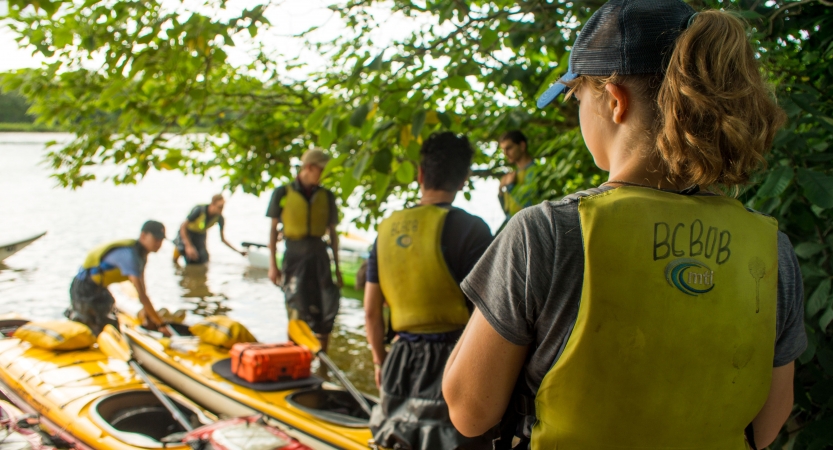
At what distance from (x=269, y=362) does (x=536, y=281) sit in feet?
10.8

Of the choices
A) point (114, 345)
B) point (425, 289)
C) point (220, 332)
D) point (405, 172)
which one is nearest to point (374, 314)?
point (425, 289)

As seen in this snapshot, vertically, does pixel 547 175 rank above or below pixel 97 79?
below

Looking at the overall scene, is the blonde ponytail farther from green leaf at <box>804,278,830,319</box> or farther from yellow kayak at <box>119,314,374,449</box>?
yellow kayak at <box>119,314,374,449</box>

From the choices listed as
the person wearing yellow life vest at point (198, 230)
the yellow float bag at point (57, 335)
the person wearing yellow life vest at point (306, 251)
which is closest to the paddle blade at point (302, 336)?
the person wearing yellow life vest at point (306, 251)

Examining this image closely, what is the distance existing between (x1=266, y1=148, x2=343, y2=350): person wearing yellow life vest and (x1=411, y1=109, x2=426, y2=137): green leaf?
356cm

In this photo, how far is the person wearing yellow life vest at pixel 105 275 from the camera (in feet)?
17.8

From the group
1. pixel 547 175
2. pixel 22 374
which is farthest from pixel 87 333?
pixel 547 175

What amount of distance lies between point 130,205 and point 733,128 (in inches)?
1236

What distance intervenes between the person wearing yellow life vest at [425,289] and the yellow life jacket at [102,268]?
3735 millimetres

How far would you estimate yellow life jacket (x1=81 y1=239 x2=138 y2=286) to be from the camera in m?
5.42

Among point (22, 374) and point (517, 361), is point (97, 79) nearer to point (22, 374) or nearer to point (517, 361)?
point (22, 374)

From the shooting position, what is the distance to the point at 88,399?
3.77 m

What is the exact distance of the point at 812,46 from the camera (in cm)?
259

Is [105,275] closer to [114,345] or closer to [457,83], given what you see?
[114,345]
